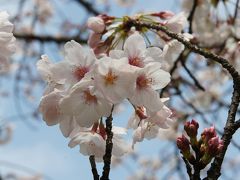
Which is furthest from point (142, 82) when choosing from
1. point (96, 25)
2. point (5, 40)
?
point (96, 25)

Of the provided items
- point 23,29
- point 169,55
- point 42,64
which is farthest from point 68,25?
point 42,64

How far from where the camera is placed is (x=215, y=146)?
1160 millimetres

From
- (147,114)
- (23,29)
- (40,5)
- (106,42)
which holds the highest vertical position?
(40,5)

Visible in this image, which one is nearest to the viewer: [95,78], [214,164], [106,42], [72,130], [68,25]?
[214,164]

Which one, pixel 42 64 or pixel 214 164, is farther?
pixel 42 64

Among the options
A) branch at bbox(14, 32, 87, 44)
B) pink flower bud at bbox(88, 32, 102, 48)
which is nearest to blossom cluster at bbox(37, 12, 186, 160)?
pink flower bud at bbox(88, 32, 102, 48)

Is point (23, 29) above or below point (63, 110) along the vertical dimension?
above

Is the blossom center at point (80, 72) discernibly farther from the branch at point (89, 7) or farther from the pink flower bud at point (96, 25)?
the branch at point (89, 7)

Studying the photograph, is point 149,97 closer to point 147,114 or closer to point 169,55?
point 147,114

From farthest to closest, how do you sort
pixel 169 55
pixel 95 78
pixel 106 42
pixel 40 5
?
pixel 40 5, pixel 169 55, pixel 106 42, pixel 95 78

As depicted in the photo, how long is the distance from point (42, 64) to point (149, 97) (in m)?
0.30

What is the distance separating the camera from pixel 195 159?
120 centimetres

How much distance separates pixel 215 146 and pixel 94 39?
741mm

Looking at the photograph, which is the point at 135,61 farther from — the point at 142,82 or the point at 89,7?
the point at 89,7
